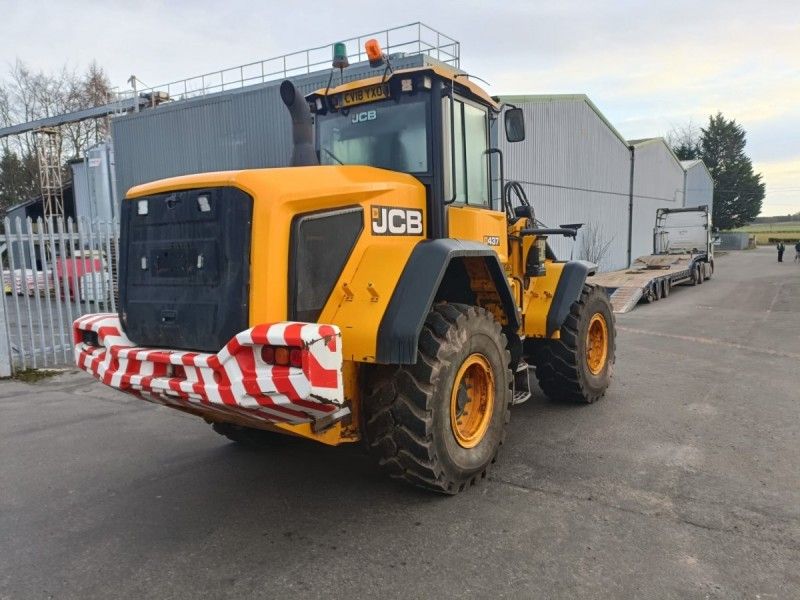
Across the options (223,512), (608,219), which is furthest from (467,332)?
(608,219)

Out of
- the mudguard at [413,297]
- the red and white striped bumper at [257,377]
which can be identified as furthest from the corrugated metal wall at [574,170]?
the red and white striped bumper at [257,377]

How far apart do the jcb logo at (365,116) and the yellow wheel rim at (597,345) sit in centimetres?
334

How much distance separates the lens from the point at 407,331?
131 inches

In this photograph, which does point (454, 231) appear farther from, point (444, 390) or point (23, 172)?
point (23, 172)

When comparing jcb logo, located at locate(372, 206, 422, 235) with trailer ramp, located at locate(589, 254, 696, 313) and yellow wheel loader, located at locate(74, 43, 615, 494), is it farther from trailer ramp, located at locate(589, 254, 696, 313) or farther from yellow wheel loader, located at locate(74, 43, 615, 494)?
trailer ramp, located at locate(589, 254, 696, 313)

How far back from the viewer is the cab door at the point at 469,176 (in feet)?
14.1

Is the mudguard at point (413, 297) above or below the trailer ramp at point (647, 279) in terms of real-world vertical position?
above

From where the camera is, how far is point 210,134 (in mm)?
18156

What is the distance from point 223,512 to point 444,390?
1589mm

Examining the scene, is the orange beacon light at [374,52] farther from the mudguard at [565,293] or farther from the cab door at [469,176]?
the mudguard at [565,293]

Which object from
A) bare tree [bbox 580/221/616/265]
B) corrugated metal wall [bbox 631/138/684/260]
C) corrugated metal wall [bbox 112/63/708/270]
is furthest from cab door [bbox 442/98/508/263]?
corrugated metal wall [bbox 631/138/684/260]

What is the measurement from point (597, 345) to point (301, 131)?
13.5 feet

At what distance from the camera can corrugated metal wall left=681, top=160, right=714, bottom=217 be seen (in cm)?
4356

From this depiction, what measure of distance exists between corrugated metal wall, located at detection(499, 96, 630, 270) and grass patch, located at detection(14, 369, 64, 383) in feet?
35.2
